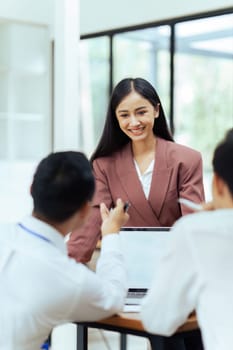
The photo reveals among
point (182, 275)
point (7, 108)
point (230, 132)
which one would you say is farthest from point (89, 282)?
point (7, 108)

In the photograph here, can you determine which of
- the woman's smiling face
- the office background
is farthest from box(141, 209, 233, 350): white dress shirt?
the office background

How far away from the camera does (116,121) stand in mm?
2240

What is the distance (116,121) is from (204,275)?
1.03 metres

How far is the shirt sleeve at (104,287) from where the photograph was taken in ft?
4.86

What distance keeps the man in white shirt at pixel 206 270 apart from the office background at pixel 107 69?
4229mm

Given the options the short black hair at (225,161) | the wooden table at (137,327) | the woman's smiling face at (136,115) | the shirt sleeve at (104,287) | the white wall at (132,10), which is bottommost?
the wooden table at (137,327)

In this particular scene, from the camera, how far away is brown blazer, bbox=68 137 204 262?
208 centimetres

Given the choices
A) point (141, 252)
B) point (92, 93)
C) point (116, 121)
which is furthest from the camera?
point (92, 93)

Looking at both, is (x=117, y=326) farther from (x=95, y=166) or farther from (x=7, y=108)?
(x=7, y=108)

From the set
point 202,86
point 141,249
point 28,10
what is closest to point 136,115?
point 141,249

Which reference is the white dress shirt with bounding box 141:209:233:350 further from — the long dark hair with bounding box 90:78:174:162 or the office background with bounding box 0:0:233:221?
the office background with bounding box 0:0:233:221

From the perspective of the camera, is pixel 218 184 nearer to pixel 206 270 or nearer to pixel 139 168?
pixel 206 270

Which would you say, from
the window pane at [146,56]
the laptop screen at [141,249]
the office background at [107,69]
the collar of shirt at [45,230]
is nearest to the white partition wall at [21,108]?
the office background at [107,69]

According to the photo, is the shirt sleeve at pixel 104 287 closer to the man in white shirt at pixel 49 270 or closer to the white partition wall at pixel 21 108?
the man in white shirt at pixel 49 270
